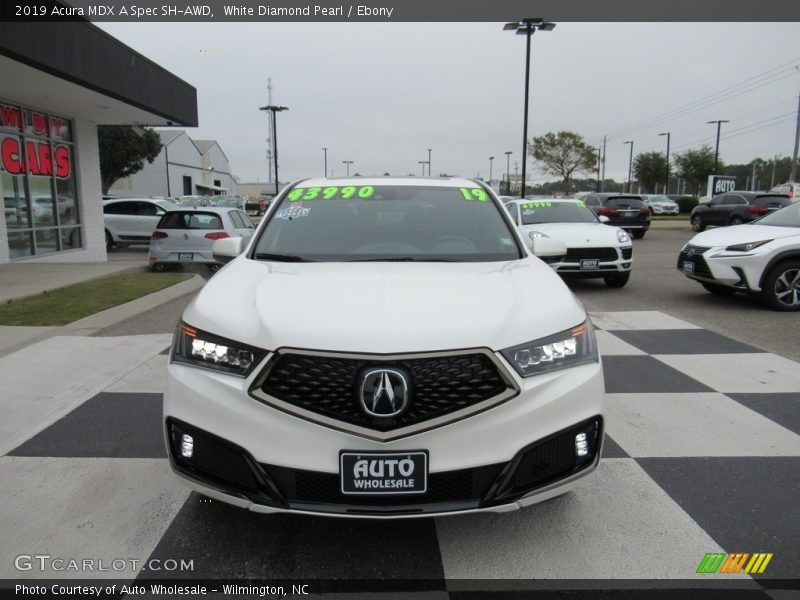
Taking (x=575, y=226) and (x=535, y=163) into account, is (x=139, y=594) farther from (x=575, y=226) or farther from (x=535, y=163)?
(x=535, y=163)

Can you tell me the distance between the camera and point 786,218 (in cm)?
851

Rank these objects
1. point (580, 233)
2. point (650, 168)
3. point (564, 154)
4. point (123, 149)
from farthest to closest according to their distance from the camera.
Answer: point (650, 168) < point (564, 154) < point (123, 149) < point (580, 233)

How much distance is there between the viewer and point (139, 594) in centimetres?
236

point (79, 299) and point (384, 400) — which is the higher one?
point (384, 400)

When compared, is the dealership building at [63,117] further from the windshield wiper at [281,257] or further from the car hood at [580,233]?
the car hood at [580,233]

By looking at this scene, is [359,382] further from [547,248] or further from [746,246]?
[746,246]

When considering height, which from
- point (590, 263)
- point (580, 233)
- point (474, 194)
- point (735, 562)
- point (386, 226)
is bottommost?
point (735, 562)

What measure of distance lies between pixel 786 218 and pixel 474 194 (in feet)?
21.7

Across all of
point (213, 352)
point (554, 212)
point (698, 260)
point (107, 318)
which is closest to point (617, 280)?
point (554, 212)

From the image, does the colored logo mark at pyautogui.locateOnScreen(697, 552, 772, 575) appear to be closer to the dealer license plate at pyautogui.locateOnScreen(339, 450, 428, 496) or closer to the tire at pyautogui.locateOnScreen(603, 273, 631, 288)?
the dealer license plate at pyautogui.locateOnScreen(339, 450, 428, 496)

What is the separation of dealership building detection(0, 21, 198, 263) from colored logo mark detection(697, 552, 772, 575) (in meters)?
10.2

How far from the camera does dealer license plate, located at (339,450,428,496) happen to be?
225cm

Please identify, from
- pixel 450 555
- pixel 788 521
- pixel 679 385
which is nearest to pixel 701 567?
pixel 788 521

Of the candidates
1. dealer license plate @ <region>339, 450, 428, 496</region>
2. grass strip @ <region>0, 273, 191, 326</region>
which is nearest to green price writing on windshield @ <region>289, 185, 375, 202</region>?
dealer license plate @ <region>339, 450, 428, 496</region>
